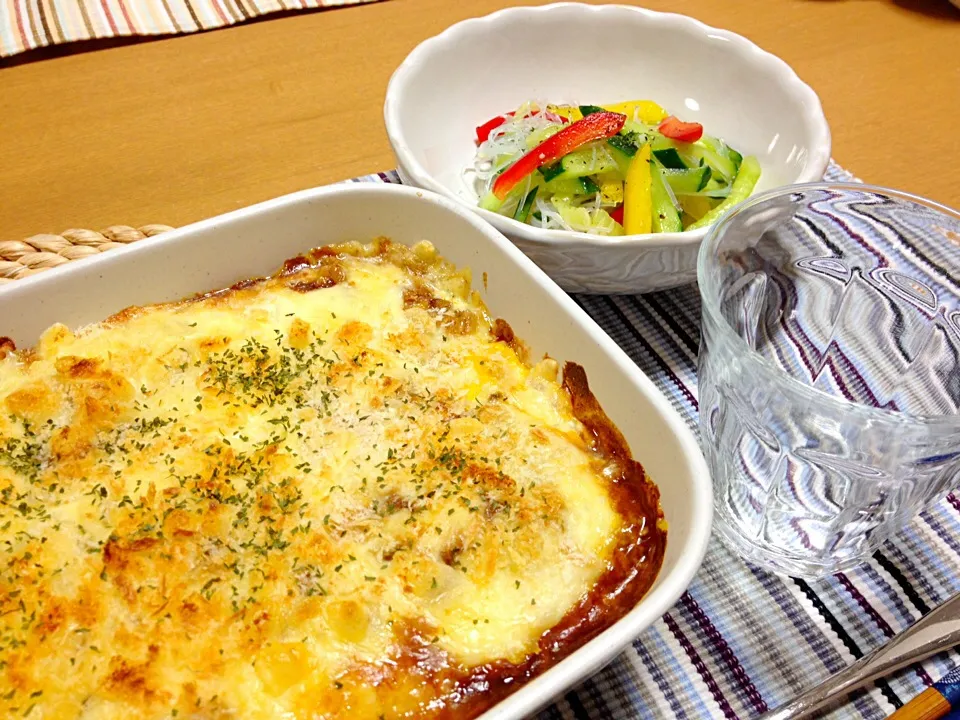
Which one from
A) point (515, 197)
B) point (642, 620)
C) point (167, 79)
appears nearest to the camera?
point (642, 620)

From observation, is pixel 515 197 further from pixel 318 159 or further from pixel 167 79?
pixel 167 79

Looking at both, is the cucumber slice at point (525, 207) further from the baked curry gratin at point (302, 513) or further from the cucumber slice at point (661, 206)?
the baked curry gratin at point (302, 513)

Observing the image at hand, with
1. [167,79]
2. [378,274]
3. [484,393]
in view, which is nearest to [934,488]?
[484,393]

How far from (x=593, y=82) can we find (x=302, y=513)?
1464mm

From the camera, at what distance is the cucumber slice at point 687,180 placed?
1705mm

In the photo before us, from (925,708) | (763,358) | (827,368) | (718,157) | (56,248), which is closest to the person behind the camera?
(925,708)

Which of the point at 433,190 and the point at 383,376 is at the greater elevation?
the point at 433,190

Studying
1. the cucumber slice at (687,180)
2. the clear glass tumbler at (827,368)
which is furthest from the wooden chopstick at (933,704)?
the cucumber slice at (687,180)

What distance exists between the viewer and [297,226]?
4.81 ft

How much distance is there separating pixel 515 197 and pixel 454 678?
1.07 m

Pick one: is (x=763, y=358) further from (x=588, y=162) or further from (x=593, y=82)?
(x=593, y=82)

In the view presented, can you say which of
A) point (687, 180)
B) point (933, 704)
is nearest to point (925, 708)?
point (933, 704)

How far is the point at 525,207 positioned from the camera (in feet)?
5.66

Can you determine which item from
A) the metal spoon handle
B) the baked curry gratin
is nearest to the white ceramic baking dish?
the baked curry gratin
